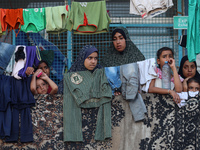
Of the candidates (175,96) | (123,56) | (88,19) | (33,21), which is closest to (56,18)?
(33,21)

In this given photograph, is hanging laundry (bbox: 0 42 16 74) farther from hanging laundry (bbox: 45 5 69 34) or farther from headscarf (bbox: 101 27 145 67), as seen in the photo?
headscarf (bbox: 101 27 145 67)

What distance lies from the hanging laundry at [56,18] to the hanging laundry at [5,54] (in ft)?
3.20

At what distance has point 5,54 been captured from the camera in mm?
5961

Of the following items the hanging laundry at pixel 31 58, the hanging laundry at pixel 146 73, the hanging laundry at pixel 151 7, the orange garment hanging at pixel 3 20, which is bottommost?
the hanging laundry at pixel 146 73

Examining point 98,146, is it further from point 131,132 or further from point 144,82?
point 144,82

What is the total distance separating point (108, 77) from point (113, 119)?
→ 624 millimetres

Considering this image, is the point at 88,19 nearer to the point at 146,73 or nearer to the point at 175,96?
the point at 146,73

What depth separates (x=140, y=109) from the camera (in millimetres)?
5484

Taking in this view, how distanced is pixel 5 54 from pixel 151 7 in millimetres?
2583

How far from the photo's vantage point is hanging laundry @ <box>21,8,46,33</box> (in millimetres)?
6742

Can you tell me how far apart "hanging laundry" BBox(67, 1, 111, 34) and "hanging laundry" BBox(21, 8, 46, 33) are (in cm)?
51

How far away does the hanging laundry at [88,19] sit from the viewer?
6.65 meters

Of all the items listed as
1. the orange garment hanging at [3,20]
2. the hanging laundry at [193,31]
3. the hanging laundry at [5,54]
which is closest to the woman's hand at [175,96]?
the hanging laundry at [193,31]

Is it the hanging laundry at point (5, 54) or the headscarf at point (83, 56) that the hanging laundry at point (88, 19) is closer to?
the headscarf at point (83, 56)
